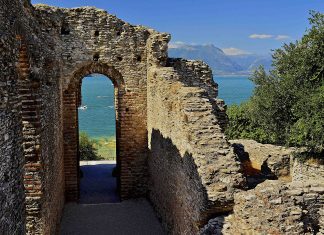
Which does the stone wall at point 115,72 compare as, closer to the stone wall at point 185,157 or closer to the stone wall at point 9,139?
the stone wall at point 185,157

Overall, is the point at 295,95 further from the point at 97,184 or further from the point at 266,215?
the point at 266,215

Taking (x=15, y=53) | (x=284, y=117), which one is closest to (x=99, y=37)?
(x=15, y=53)

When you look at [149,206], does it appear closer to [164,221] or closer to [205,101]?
[164,221]

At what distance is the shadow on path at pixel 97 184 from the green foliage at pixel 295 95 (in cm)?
768

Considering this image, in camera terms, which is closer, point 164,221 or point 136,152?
point 164,221

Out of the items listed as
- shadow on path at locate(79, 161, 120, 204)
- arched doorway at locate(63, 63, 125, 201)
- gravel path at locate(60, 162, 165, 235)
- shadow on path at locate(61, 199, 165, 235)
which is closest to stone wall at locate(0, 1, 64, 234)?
shadow on path at locate(61, 199, 165, 235)

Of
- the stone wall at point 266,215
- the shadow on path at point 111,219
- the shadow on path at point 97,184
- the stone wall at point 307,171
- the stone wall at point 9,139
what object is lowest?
the shadow on path at point 111,219

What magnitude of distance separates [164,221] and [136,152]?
3.39 meters

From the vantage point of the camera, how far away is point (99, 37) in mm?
14102

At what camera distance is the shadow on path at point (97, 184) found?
14.7 metres

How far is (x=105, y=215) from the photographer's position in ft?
43.1

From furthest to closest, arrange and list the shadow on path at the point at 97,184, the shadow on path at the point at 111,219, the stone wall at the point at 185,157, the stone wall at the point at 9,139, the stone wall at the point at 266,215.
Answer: the shadow on path at the point at 97,184 < the shadow on path at the point at 111,219 < the stone wall at the point at 185,157 < the stone wall at the point at 266,215 < the stone wall at the point at 9,139

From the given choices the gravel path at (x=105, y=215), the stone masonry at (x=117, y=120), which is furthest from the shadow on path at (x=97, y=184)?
the stone masonry at (x=117, y=120)

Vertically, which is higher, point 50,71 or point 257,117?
point 50,71
